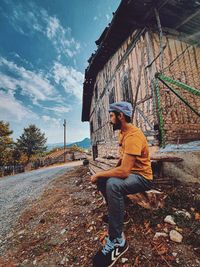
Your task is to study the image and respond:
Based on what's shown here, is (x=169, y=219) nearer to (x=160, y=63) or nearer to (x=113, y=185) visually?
(x=113, y=185)

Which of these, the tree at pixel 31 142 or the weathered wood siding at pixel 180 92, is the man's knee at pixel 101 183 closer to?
the weathered wood siding at pixel 180 92

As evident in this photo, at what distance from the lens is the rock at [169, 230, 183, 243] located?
2020 millimetres

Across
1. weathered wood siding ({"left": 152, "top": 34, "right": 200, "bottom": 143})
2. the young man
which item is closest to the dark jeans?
the young man

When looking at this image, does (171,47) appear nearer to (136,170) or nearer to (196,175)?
(196,175)

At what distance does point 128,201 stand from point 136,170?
851mm

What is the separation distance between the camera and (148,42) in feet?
17.5

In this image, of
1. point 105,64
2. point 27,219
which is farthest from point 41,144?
point 27,219

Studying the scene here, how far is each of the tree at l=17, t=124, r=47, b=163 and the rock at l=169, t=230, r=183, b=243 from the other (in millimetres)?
48435

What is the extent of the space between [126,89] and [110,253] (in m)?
6.06

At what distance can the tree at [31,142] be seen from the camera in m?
46.3

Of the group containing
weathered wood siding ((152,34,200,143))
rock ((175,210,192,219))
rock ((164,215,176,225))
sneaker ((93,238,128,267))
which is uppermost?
weathered wood siding ((152,34,200,143))

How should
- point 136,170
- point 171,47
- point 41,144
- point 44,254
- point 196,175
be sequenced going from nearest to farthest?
point 136,170
point 44,254
point 196,175
point 171,47
point 41,144

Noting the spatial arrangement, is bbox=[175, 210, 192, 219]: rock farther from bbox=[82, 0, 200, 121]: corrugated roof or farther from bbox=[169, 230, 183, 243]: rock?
bbox=[82, 0, 200, 121]: corrugated roof

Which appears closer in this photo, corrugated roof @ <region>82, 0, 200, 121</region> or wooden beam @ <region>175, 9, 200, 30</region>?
corrugated roof @ <region>82, 0, 200, 121</region>
